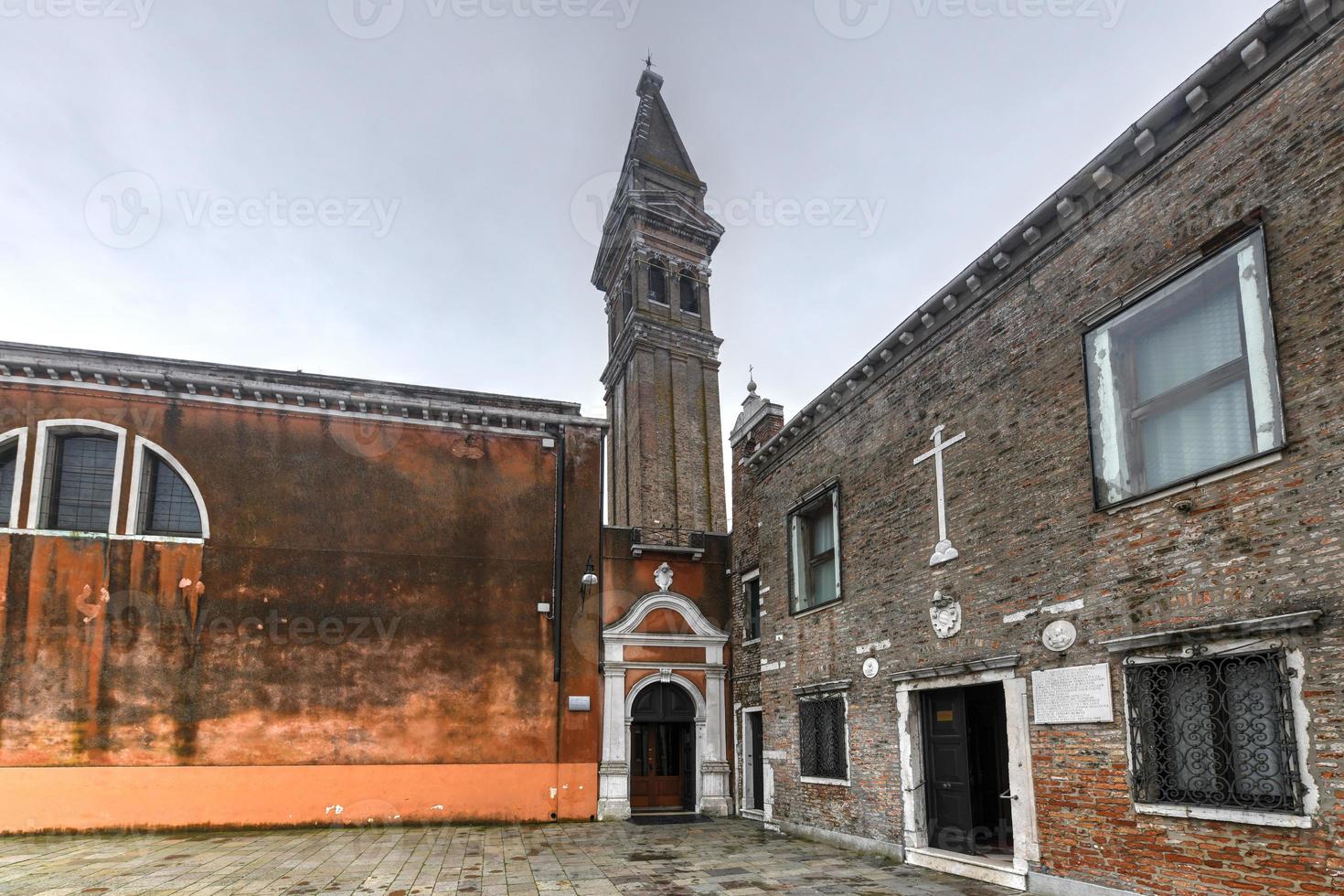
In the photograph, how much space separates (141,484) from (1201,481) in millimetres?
14948

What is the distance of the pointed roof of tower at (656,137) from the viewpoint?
2852 cm

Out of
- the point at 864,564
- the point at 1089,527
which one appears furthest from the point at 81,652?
the point at 1089,527

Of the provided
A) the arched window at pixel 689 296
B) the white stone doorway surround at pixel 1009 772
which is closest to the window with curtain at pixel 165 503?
the white stone doorway surround at pixel 1009 772

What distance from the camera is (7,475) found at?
14.4 m

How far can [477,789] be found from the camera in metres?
14.8

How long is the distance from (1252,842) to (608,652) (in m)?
11.3

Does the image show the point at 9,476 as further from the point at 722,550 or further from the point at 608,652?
the point at 722,550

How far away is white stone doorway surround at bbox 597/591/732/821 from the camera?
613 inches

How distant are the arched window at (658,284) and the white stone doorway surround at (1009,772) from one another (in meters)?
17.9

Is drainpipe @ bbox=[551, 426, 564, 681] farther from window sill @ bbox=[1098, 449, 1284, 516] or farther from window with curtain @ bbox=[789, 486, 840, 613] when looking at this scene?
window sill @ bbox=[1098, 449, 1284, 516]

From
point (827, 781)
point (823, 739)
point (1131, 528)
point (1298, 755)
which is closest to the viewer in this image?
point (1298, 755)

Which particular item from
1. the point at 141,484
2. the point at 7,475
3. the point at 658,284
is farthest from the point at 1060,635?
the point at 658,284

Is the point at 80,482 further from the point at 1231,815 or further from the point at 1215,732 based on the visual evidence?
the point at 1231,815

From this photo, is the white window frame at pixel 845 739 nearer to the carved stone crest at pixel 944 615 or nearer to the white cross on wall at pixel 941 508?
the carved stone crest at pixel 944 615
